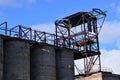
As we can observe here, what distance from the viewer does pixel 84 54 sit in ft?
267

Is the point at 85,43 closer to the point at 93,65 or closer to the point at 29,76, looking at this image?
the point at 93,65

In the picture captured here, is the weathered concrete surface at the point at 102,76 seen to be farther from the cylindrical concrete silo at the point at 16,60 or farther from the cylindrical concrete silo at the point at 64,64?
the cylindrical concrete silo at the point at 16,60

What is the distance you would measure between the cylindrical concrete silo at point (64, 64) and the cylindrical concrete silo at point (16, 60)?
27.6 ft

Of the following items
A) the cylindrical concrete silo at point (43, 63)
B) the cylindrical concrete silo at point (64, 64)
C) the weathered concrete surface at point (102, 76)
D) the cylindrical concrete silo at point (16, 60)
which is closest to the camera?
the cylindrical concrete silo at point (16, 60)

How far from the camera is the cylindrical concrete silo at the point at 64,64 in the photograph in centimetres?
7400

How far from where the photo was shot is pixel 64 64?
74.8 metres

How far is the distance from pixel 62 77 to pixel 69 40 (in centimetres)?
1256

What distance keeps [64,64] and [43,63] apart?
5615 mm

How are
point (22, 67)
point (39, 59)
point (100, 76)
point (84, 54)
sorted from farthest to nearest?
point (84, 54) < point (100, 76) < point (39, 59) < point (22, 67)

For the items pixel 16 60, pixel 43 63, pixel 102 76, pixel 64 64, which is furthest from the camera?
pixel 102 76

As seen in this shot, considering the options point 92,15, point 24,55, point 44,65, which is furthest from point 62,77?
point 92,15

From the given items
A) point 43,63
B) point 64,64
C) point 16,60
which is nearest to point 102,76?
point 64,64

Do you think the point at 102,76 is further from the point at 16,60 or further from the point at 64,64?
the point at 16,60

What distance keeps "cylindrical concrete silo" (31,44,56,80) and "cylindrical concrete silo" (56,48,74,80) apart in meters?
2.18
